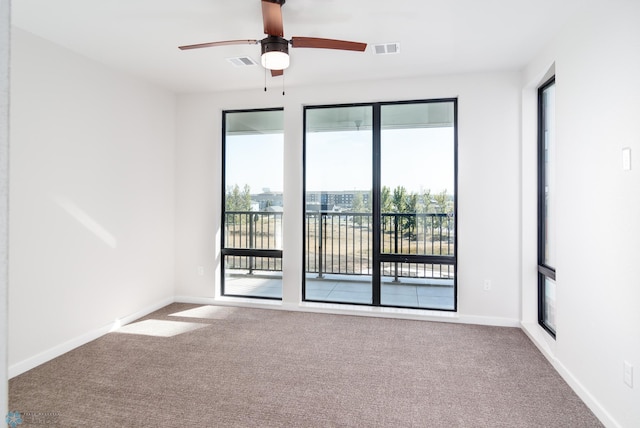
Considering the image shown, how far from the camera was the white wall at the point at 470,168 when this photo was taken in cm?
368

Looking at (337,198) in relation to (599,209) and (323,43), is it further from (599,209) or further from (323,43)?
(599,209)

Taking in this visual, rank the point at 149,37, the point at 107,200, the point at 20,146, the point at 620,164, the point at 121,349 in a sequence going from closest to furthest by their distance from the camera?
Answer: the point at 620,164 → the point at 20,146 → the point at 149,37 → the point at 121,349 → the point at 107,200

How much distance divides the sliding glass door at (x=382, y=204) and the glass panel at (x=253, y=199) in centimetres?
41

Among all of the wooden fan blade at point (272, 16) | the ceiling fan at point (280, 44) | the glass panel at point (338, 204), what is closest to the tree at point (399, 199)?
the glass panel at point (338, 204)

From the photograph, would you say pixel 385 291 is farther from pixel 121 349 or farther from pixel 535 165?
pixel 121 349

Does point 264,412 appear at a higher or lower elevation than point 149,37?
lower

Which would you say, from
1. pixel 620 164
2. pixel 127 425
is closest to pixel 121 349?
pixel 127 425

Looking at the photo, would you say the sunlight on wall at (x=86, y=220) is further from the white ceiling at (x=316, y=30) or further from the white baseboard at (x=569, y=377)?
the white baseboard at (x=569, y=377)

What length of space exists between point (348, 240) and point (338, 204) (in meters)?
0.45

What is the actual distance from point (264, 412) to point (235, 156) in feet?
10.5

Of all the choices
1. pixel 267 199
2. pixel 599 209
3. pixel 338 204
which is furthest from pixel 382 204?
pixel 599 209

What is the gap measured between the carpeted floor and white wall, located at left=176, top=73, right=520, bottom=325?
20.5 inches

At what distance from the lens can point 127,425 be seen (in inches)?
80.9

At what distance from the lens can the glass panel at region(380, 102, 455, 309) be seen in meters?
3.99
